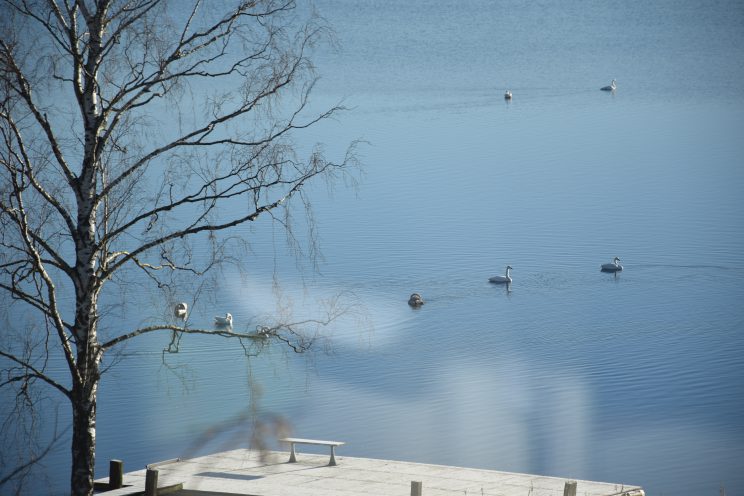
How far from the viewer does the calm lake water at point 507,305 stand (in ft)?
81.5

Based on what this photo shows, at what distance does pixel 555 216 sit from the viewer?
4284 cm

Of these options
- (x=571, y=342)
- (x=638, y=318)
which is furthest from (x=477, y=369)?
(x=638, y=318)

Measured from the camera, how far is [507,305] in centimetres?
3409

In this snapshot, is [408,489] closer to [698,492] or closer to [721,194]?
[698,492]

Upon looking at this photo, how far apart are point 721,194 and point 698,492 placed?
26770mm

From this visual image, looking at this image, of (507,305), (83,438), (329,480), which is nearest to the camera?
(83,438)

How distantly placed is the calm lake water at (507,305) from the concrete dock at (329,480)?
0.74m

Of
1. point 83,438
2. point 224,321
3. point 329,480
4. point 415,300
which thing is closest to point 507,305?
point 415,300

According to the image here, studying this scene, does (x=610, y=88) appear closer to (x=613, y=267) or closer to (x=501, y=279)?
(x=613, y=267)

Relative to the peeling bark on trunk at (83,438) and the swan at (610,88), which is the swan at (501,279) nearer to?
the peeling bark on trunk at (83,438)

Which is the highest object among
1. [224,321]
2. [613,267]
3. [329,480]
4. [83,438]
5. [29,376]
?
[613,267]

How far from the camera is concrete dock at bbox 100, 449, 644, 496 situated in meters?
17.4

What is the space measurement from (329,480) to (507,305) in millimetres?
16522

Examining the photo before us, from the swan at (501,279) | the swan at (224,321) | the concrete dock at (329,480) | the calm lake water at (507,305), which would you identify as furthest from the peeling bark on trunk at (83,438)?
the swan at (501,279)
